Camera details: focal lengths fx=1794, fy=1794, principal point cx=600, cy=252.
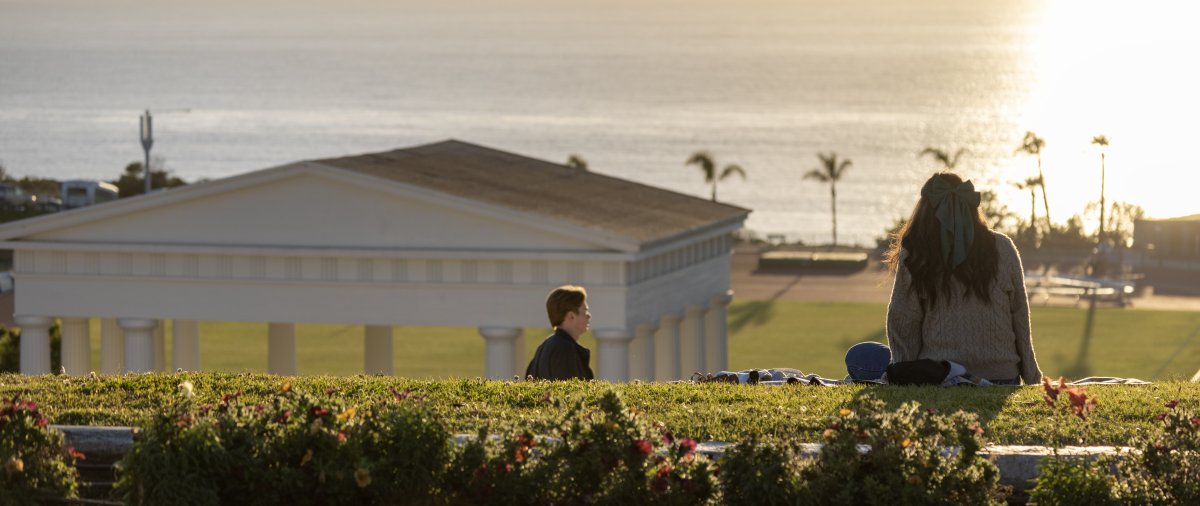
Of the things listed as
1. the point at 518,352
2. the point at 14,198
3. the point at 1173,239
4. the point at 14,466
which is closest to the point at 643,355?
the point at 518,352

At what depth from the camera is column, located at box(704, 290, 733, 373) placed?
122 ft

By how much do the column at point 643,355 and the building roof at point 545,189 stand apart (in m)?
2.00

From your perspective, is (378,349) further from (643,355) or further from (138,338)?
(643,355)

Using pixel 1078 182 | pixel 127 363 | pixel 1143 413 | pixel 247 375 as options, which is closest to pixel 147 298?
pixel 127 363

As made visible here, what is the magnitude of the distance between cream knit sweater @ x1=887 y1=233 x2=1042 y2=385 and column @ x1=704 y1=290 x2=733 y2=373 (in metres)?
24.6

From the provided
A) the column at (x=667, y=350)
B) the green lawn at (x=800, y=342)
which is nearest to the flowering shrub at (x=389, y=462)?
the column at (x=667, y=350)

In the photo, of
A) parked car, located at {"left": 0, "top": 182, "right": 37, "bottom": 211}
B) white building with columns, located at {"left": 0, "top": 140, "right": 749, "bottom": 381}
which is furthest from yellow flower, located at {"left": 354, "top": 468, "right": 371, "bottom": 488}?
parked car, located at {"left": 0, "top": 182, "right": 37, "bottom": 211}

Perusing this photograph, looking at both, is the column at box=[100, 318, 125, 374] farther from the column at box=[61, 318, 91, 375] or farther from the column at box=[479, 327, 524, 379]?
the column at box=[479, 327, 524, 379]

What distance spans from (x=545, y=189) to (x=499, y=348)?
3764 millimetres

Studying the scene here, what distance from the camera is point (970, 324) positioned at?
1123 cm

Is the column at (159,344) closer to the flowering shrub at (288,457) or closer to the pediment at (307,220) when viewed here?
the pediment at (307,220)

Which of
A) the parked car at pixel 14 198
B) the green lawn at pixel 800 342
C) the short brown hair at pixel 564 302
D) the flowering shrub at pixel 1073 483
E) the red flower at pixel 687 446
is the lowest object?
the green lawn at pixel 800 342

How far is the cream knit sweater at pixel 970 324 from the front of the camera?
11.2m

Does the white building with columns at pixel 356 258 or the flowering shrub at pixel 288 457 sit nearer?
the flowering shrub at pixel 288 457
